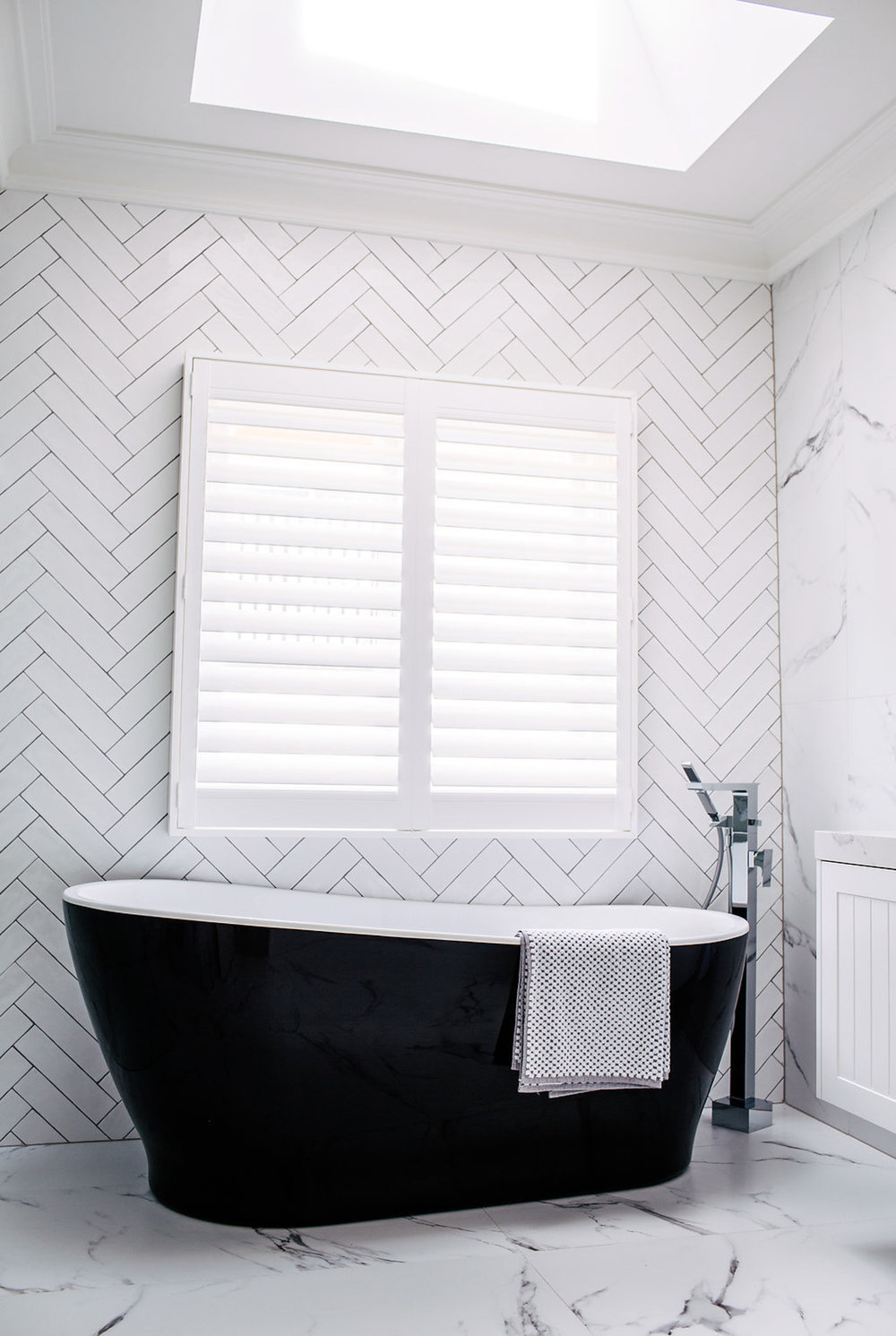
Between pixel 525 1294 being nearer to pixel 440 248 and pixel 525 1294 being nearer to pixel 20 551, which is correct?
pixel 20 551

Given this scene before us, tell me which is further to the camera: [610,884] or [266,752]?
[610,884]

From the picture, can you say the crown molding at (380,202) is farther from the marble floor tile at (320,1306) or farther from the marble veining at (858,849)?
the marble floor tile at (320,1306)

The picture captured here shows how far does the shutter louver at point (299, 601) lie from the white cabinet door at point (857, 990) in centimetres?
123

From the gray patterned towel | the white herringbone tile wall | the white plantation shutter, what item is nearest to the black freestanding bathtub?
the gray patterned towel

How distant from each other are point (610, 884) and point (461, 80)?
2.31 m

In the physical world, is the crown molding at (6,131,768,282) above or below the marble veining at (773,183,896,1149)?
above

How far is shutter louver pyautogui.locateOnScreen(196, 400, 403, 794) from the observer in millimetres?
2846

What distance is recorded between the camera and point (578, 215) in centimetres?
309

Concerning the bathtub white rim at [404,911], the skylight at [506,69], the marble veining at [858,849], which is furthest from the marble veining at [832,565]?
the skylight at [506,69]

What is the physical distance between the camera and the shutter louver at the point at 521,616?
2998 mm

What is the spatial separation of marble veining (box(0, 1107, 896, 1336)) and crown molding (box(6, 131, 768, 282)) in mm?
2627

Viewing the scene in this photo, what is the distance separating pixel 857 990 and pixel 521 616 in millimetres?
1351

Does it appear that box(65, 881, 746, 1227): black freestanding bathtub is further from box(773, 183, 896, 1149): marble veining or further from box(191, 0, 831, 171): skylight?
box(191, 0, 831, 171): skylight

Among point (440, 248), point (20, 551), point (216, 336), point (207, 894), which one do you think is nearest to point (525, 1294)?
point (207, 894)
